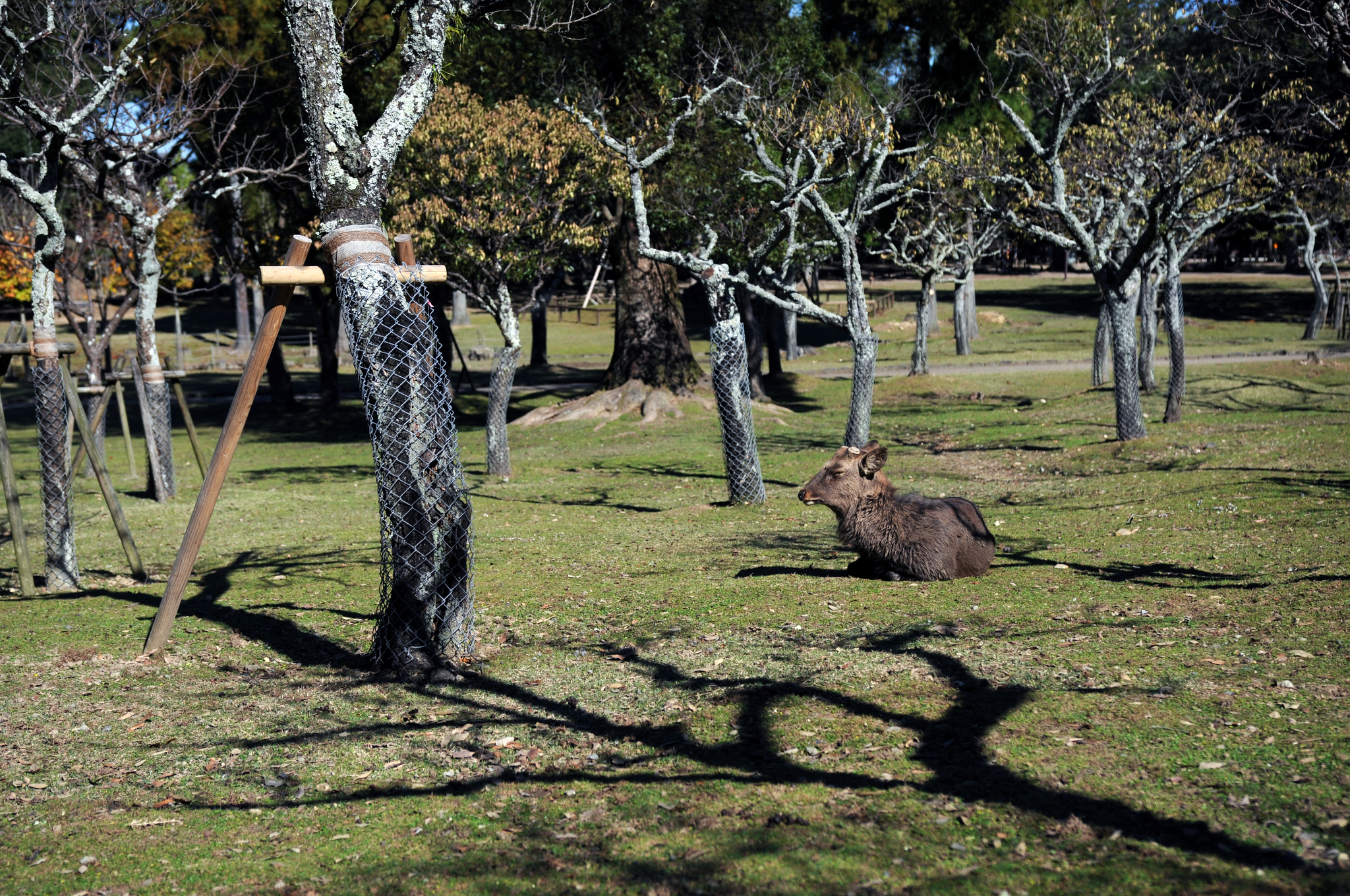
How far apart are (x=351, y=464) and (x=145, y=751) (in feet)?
53.9

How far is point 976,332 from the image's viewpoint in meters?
47.8

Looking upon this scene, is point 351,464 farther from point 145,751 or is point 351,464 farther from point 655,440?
point 145,751

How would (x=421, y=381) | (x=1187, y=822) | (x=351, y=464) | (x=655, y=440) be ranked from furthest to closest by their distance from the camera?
(x=655, y=440) → (x=351, y=464) → (x=421, y=381) → (x=1187, y=822)

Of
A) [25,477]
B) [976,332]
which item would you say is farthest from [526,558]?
[976,332]

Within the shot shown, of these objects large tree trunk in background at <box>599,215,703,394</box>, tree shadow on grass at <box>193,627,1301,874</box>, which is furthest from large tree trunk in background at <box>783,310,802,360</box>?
tree shadow on grass at <box>193,627,1301,874</box>

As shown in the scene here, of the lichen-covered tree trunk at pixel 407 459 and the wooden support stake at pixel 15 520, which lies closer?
the lichen-covered tree trunk at pixel 407 459

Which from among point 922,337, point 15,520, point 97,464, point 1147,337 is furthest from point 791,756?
point 922,337

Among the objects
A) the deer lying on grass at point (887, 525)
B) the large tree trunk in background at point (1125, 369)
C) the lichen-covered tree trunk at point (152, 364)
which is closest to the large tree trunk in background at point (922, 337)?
the large tree trunk in background at point (1125, 369)

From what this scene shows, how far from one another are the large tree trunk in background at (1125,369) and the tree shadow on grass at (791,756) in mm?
11942

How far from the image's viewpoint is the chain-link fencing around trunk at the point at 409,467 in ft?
23.6

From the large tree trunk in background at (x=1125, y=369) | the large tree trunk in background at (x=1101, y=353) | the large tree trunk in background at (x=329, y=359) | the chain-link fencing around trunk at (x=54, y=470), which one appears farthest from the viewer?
the large tree trunk in background at (x=329, y=359)

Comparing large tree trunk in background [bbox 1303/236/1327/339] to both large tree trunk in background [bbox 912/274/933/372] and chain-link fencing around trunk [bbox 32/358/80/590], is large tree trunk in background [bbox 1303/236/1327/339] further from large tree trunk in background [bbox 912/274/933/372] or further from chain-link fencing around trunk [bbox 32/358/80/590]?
chain-link fencing around trunk [bbox 32/358/80/590]

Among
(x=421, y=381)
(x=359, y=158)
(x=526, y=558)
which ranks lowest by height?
(x=526, y=558)

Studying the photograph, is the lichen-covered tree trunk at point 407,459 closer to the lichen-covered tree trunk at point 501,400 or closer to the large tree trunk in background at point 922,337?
the lichen-covered tree trunk at point 501,400
